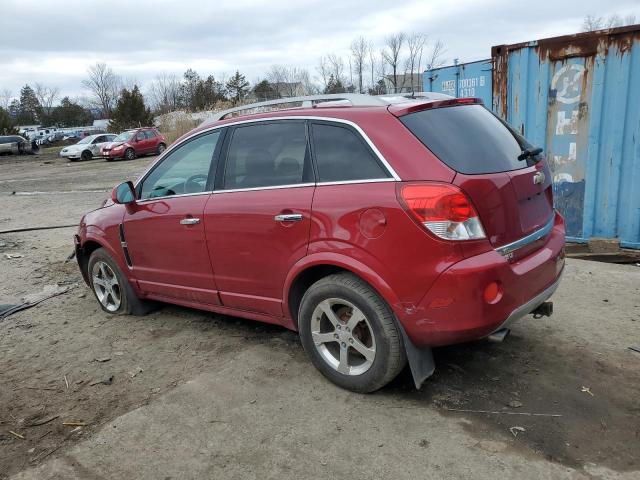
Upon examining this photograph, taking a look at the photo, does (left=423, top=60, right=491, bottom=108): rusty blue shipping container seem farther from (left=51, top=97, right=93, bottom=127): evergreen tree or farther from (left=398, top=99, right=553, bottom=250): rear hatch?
(left=51, top=97, right=93, bottom=127): evergreen tree

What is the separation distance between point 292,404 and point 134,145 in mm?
26530

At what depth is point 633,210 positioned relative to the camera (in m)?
6.20

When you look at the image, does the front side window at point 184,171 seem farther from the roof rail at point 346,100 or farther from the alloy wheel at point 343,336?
the alloy wheel at point 343,336

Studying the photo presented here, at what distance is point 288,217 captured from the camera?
11.1ft

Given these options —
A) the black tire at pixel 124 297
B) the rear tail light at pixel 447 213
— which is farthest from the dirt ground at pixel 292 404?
the rear tail light at pixel 447 213

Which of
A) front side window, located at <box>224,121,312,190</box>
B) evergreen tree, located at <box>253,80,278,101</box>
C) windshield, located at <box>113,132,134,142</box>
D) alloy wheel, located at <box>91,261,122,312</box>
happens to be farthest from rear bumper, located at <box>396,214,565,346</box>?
evergreen tree, located at <box>253,80,278,101</box>

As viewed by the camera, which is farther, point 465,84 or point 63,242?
point 63,242

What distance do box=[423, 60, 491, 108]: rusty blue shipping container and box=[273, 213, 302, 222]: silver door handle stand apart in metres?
4.58

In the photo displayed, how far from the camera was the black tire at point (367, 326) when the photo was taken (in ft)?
10.1

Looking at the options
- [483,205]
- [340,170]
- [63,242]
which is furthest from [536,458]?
[63,242]

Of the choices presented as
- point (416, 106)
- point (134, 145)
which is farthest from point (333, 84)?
point (416, 106)

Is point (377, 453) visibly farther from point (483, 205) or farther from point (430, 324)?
point (483, 205)

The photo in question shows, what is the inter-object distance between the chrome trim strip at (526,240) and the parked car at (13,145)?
3866 cm

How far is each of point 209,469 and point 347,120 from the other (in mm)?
2113
